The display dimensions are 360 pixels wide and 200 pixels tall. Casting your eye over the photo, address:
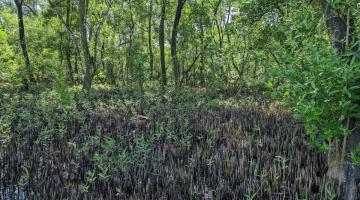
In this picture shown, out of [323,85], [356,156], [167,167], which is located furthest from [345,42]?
[167,167]

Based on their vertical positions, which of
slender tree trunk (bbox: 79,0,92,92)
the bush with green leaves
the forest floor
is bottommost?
the forest floor

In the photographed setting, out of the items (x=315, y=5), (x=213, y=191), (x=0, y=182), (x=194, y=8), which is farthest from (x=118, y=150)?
(x=194, y=8)

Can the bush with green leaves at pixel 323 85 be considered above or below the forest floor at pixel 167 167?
above

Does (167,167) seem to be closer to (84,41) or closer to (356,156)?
(356,156)

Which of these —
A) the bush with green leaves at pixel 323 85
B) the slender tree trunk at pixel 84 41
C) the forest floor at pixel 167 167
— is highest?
the slender tree trunk at pixel 84 41

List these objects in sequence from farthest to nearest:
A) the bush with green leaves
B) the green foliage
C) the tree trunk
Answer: the tree trunk → the green foliage → the bush with green leaves

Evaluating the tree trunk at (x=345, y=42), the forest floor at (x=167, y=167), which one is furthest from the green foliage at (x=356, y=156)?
the forest floor at (x=167, y=167)

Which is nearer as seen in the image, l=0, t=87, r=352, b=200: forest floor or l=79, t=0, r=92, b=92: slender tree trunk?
l=0, t=87, r=352, b=200: forest floor

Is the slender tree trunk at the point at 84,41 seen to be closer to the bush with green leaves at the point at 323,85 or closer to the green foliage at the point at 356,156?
the bush with green leaves at the point at 323,85

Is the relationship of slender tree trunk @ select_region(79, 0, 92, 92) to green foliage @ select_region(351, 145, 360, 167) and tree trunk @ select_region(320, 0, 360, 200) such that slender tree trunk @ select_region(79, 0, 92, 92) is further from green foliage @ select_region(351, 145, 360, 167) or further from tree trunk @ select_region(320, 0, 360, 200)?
green foliage @ select_region(351, 145, 360, 167)

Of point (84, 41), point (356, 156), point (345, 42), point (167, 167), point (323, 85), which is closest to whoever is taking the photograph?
point (323, 85)

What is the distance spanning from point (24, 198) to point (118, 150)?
1242mm

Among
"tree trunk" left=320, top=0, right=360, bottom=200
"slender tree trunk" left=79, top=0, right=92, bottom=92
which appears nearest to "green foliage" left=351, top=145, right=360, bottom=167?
"tree trunk" left=320, top=0, right=360, bottom=200

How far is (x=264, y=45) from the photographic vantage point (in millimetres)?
8188
